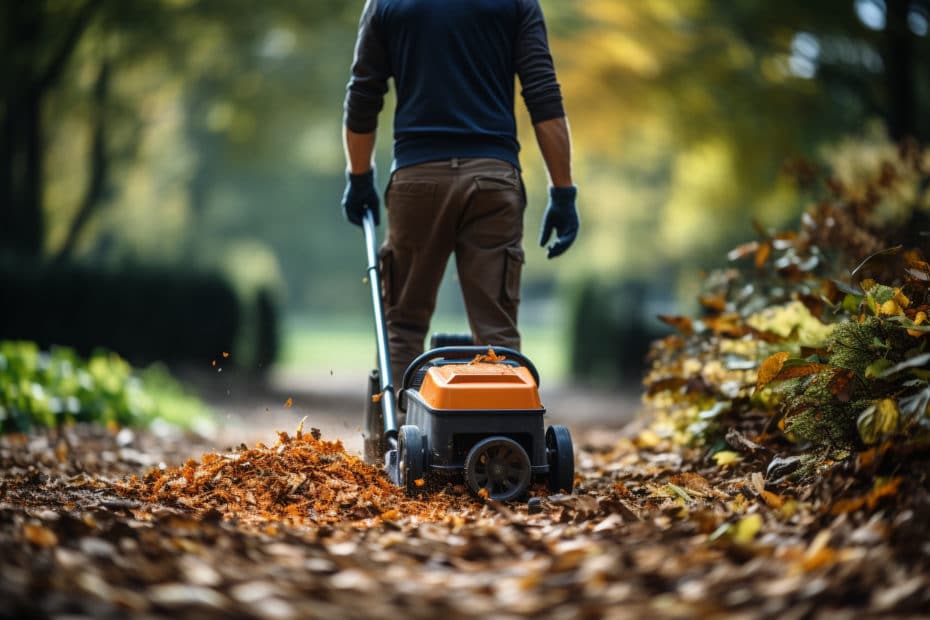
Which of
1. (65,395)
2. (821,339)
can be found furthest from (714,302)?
(65,395)

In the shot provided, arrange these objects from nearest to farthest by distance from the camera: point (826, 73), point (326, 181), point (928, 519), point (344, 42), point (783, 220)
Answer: point (928, 519) → point (826, 73) → point (783, 220) → point (344, 42) → point (326, 181)

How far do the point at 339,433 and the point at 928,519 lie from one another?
5.94 m

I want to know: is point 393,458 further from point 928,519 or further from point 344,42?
point 344,42

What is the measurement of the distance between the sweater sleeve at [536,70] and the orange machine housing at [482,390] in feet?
3.83

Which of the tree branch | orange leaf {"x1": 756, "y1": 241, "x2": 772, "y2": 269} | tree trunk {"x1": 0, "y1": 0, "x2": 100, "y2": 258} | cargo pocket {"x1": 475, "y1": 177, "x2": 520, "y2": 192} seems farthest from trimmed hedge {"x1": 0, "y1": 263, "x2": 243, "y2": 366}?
orange leaf {"x1": 756, "y1": 241, "x2": 772, "y2": 269}

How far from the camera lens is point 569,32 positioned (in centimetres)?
1181

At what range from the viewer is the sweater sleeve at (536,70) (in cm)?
395

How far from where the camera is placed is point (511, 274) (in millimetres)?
3922

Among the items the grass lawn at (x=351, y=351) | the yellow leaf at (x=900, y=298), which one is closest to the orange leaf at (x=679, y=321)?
the yellow leaf at (x=900, y=298)

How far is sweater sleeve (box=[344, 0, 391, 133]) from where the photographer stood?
13.2 feet

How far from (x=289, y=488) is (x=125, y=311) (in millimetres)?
8399

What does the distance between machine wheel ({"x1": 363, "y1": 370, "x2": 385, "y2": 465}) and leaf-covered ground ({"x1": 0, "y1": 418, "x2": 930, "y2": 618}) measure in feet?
0.96

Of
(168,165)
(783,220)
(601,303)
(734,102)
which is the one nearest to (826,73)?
(734,102)

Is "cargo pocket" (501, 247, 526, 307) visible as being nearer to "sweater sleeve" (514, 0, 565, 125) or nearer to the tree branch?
"sweater sleeve" (514, 0, 565, 125)
